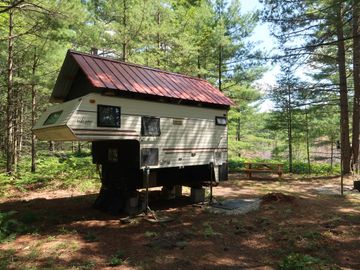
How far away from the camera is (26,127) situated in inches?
1037

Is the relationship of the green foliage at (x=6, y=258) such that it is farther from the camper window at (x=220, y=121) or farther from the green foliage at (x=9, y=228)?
the camper window at (x=220, y=121)

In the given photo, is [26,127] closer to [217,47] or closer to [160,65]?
[160,65]

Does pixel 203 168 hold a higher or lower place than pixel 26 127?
lower

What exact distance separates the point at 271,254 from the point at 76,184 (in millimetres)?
10527

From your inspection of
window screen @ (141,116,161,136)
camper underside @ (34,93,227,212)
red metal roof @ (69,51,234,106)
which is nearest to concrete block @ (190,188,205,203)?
camper underside @ (34,93,227,212)

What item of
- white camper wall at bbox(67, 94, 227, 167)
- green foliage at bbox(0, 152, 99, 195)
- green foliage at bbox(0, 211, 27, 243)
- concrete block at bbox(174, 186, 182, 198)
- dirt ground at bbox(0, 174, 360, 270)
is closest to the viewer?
dirt ground at bbox(0, 174, 360, 270)

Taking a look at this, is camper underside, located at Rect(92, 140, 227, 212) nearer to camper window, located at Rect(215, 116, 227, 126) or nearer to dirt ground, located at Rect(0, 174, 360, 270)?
dirt ground, located at Rect(0, 174, 360, 270)

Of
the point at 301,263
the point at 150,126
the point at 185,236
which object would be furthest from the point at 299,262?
the point at 150,126

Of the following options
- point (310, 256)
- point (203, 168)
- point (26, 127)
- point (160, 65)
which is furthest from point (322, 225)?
point (26, 127)

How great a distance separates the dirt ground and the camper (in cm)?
149

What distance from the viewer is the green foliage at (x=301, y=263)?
5688mm

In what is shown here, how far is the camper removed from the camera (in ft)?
27.8

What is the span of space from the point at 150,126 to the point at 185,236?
11.5 ft

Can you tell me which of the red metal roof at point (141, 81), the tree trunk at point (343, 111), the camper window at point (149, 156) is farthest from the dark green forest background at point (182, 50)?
the camper window at point (149, 156)
